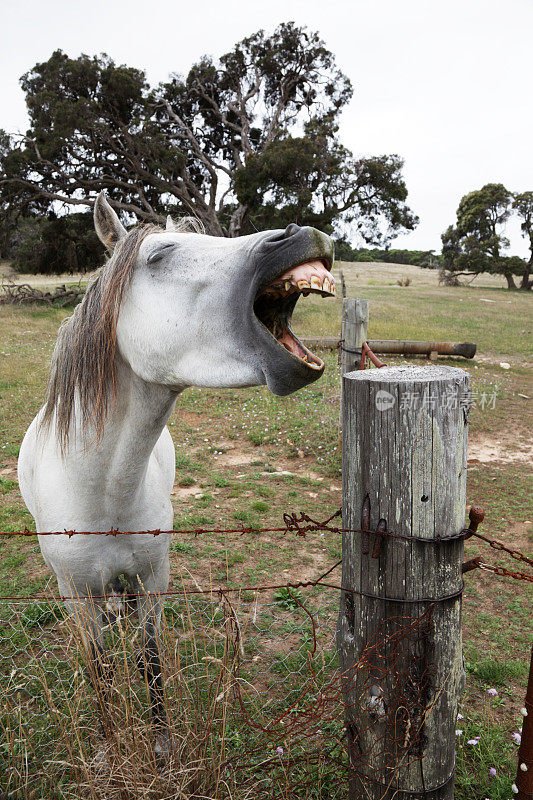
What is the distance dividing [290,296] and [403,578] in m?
0.87

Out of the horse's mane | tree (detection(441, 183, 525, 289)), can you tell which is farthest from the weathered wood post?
tree (detection(441, 183, 525, 289))

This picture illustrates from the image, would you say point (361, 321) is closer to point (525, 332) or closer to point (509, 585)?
point (509, 585)

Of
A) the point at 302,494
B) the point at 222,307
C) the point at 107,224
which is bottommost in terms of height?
the point at 302,494

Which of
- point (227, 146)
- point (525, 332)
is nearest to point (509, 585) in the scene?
point (525, 332)

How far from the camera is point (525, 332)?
15711 millimetres

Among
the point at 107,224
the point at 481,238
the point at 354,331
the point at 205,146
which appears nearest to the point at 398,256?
the point at 481,238

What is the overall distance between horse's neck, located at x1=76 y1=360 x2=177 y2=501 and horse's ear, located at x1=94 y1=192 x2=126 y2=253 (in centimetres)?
49

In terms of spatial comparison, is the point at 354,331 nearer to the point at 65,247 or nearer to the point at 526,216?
the point at 65,247

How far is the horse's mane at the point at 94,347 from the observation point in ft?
5.12

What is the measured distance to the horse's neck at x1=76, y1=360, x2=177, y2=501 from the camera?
1652 mm

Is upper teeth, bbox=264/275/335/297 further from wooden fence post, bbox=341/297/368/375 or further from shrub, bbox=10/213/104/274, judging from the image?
shrub, bbox=10/213/104/274

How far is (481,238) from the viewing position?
32656mm

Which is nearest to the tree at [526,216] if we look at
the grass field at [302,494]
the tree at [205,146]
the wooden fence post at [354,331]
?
the tree at [205,146]

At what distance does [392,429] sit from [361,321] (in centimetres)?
411
